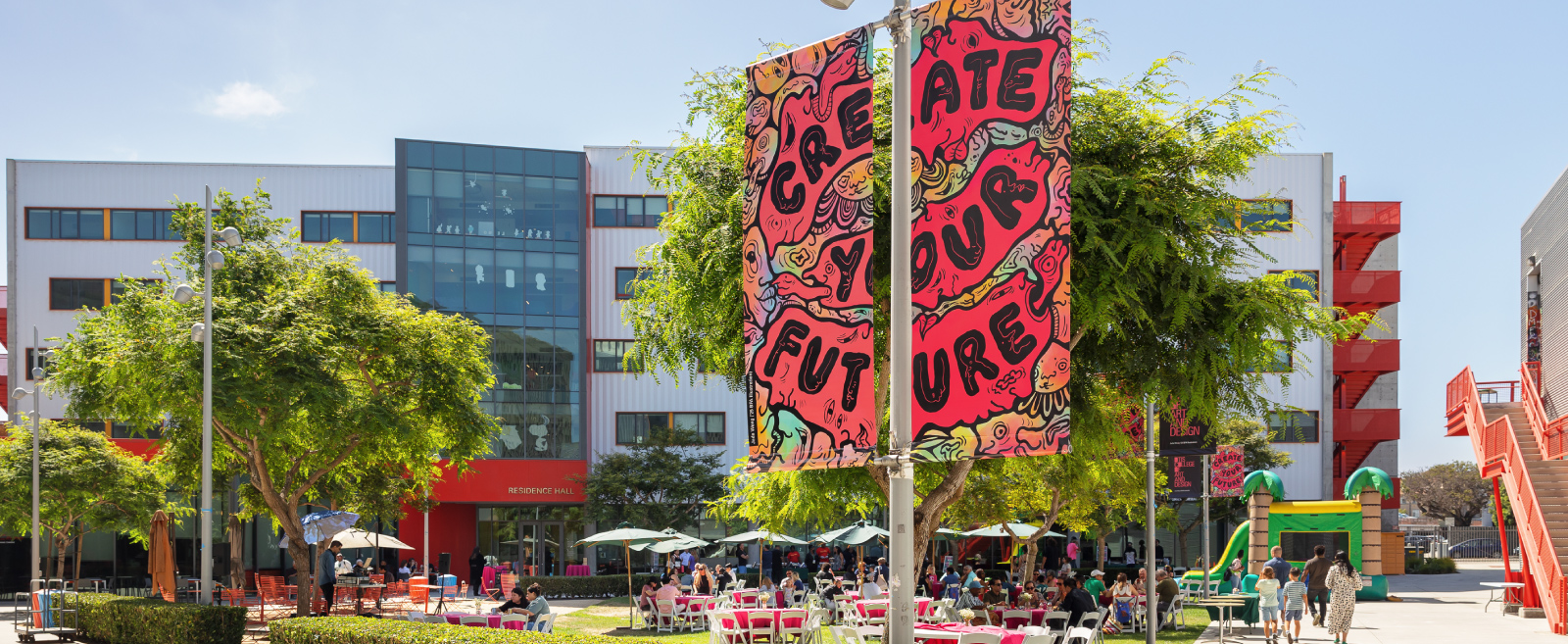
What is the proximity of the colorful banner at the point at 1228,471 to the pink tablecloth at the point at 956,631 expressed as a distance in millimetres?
22767

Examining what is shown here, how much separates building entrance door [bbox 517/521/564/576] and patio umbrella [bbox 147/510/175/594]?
2367 cm

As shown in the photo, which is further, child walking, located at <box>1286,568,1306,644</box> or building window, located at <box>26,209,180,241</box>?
building window, located at <box>26,209,180,241</box>

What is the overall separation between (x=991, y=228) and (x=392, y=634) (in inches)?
344

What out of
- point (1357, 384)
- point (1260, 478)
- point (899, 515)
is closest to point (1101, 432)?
point (899, 515)

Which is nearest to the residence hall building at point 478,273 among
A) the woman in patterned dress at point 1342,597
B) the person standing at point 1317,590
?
the person standing at point 1317,590

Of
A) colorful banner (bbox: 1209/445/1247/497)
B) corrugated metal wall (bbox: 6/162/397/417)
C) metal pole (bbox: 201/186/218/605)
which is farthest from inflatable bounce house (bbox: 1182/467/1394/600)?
corrugated metal wall (bbox: 6/162/397/417)

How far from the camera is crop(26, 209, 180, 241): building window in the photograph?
46.4 meters

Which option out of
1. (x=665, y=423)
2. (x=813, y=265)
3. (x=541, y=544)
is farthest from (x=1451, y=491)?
(x=813, y=265)

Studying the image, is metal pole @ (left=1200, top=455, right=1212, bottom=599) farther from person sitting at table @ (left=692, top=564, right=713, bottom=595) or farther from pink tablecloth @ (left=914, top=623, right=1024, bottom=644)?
pink tablecloth @ (left=914, top=623, right=1024, bottom=644)

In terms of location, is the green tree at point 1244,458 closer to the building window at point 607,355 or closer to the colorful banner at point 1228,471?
the colorful banner at point 1228,471

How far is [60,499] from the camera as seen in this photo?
33.1 metres

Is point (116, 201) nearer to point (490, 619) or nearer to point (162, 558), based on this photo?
point (162, 558)

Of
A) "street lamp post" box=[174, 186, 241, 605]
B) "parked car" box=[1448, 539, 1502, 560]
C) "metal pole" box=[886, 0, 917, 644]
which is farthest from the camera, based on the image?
"parked car" box=[1448, 539, 1502, 560]

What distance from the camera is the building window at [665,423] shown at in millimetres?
48000
